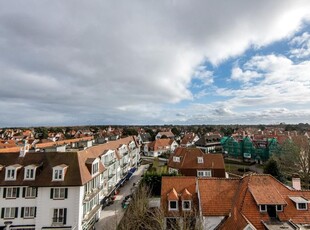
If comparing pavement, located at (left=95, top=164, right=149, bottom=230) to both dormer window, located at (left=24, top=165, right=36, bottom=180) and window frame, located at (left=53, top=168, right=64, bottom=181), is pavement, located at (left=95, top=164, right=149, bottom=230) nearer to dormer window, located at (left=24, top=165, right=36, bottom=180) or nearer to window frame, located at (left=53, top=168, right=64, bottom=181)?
window frame, located at (left=53, top=168, right=64, bottom=181)

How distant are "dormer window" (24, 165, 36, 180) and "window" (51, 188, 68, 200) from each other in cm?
343

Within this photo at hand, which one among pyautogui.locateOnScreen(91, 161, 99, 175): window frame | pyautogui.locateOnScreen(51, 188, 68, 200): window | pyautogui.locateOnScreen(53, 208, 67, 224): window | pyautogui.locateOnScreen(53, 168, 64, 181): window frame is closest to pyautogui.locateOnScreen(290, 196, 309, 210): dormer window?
pyautogui.locateOnScreen(91, 161, 99, 175): window frame

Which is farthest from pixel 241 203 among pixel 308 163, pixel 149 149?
pixel 149 149

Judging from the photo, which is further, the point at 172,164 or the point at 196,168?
the point at 172,164

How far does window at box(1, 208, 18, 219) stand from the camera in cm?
2819

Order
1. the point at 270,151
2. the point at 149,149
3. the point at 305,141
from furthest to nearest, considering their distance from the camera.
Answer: the point at 149,149
the point at 270,151
the point at 305,141

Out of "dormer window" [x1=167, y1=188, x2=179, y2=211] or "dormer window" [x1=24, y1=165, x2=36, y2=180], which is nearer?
"dormer window" [x1=167, y1=188, x2=179, y2=211]

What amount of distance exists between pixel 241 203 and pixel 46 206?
23034 mm

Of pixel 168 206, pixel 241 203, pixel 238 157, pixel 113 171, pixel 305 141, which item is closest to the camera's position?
pixel 241 203

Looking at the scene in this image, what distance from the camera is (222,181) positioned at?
26344 millimetres

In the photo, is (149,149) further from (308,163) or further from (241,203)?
(241,203)

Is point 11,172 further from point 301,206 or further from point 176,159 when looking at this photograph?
point 301,206

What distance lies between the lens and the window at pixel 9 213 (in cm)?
2819

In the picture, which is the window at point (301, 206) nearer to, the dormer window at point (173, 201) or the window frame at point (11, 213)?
the dormer window at point (173, 201)
